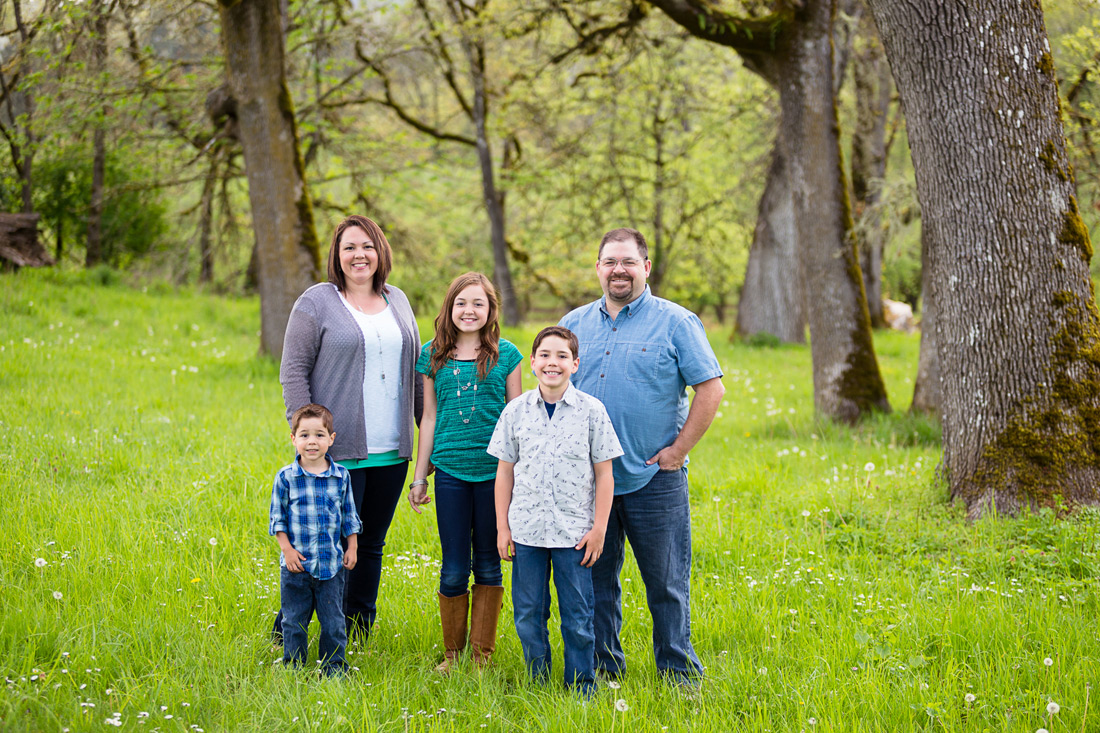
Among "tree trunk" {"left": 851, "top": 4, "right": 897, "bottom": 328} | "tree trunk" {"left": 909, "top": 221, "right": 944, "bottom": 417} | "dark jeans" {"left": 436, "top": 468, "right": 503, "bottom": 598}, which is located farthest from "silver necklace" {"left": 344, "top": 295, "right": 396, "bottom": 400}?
"tree trunk" {"left": 851, "top": 4, "right": 897, "bottom": 328}

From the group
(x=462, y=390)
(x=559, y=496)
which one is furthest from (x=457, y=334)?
(x=559, y=496)

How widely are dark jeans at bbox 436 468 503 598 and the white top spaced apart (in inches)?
13.0

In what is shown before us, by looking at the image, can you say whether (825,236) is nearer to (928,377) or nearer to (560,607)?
(928,377)

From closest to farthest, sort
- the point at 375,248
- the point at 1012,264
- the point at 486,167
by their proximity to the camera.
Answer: the point at 375,248
the point at 1012,264
the point at 486,167

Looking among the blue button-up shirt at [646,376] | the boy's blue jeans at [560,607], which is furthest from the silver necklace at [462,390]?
the boy's blue jeans at [560,607]

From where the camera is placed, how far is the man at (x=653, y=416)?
10.9 feet

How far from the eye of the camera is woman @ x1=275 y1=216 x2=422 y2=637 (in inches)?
144

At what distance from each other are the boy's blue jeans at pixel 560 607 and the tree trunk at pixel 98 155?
785 centimetres

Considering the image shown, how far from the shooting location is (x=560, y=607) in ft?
10.5

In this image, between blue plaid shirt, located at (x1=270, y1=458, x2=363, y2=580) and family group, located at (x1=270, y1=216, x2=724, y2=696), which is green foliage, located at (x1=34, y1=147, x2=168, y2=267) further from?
blue plaid shirt, located at (x1=270, y1=458, x2=363, y2=580)

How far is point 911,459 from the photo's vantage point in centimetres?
692

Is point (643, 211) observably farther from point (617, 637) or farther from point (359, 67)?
point (617, 637)

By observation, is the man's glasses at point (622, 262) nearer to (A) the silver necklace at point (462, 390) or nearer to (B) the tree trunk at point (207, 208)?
(A) the silver necklace at point (462, 390)

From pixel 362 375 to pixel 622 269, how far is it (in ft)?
4.40
